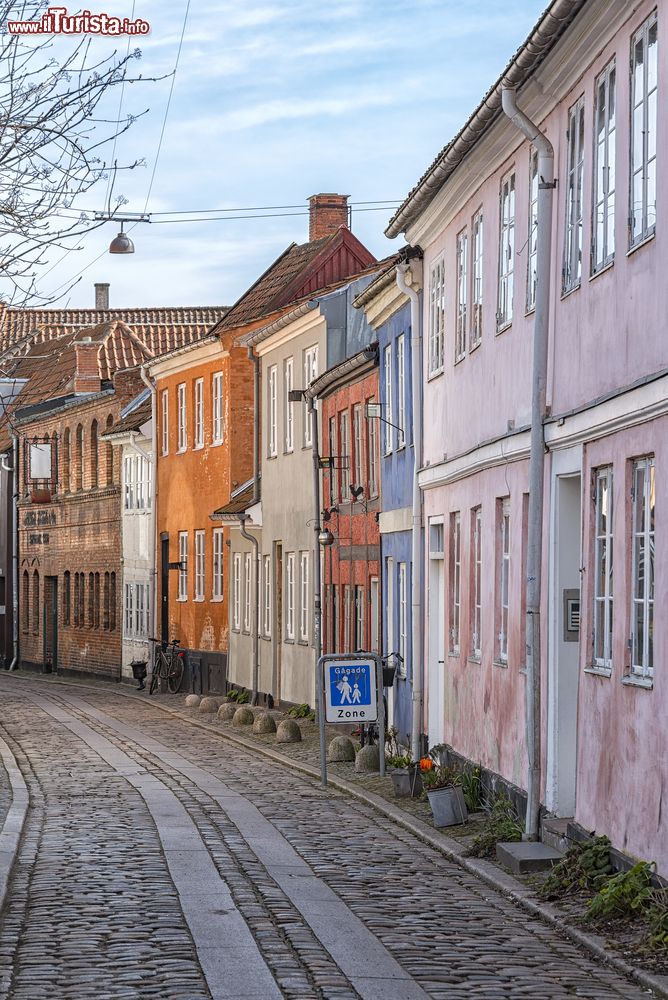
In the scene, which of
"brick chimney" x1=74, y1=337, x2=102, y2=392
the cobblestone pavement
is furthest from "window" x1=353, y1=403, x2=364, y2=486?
"brick chimney" x1=74, y1=337, x2=102, y2=392

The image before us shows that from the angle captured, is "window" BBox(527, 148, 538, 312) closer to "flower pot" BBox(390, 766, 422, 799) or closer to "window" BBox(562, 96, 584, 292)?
"window" BBox(562, 96, 584, 292)

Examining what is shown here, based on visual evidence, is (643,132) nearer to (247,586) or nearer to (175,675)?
(247,586)

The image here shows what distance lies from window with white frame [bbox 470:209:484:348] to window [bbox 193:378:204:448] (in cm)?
2194

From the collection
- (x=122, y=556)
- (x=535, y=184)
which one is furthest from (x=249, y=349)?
(x=535, y=184)

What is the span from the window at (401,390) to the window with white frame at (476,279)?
15.5 feet

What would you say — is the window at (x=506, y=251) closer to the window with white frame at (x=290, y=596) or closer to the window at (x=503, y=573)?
the window at (x=503, y=573)

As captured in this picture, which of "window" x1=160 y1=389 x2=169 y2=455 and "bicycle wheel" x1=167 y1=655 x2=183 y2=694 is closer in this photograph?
"bicycle wheel" x1=167 y1=655 x2=183 y2=694

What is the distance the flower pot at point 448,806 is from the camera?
51.0 feet

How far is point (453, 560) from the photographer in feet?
62.3

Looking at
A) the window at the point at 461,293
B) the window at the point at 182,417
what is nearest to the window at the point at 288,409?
the window at the point at 182,417

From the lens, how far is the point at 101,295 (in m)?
70.6

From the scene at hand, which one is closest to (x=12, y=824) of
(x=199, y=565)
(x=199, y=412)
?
(x=199, y=565)

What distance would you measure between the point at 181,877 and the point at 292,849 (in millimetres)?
1959

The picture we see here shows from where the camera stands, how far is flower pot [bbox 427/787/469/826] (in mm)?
15539
